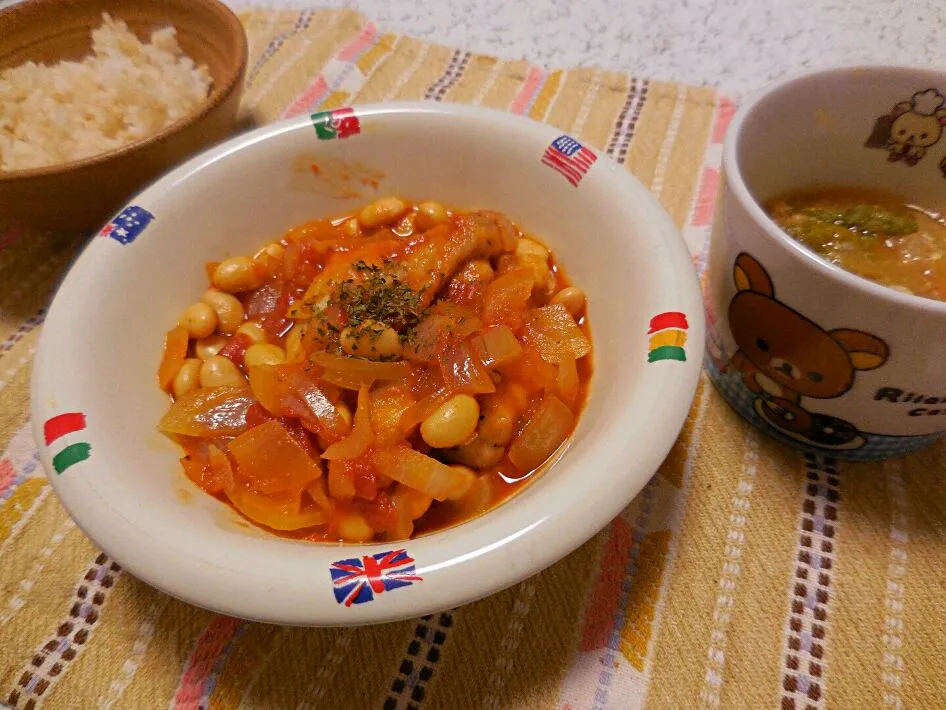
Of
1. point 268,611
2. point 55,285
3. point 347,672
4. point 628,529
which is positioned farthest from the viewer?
point 55,285

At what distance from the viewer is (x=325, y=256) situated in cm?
144

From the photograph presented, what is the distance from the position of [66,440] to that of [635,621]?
3.03 ft

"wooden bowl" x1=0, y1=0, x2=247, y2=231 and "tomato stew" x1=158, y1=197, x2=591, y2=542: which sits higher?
"wooden bowl" x1=0, y1=0, x2=247, y2=231

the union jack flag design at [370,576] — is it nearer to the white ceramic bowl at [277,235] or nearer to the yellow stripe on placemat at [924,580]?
the white ceramic bowl at [277,235]

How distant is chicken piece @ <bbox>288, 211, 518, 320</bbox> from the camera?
1.30 meters

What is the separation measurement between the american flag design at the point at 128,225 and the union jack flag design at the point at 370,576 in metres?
0.82

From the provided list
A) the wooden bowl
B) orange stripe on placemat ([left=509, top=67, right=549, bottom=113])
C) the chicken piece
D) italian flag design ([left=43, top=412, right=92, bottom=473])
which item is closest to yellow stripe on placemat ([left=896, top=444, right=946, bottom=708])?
the chicken piece

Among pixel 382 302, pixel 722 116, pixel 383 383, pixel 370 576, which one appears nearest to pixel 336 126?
pixel 382 302

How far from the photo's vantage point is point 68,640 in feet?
3.50

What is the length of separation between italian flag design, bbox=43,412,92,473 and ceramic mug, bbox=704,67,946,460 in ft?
3.43

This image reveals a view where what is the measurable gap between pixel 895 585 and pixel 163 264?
1.46m

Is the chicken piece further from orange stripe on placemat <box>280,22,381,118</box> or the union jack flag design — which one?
orange stripe on placemat <box>280,22,381,118</box>

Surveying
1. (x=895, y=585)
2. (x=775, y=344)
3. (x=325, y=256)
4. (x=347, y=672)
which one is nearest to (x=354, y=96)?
(x=325, y=256)

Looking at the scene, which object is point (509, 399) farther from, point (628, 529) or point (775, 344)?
point (775, 344)
